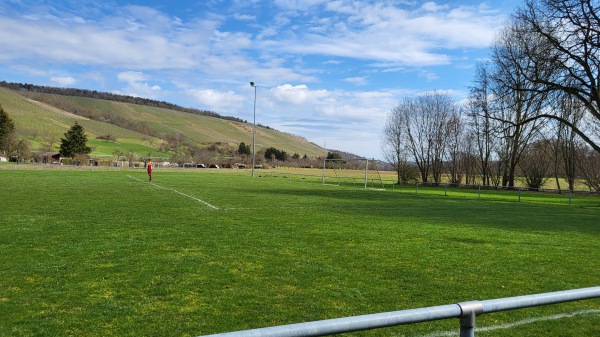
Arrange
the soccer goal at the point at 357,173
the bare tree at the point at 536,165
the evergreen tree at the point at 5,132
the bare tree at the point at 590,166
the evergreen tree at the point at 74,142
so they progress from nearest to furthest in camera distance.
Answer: the bare tree at the point at 590,166 < the soccer goal at the point at 357,173 < the bare tree at the point at 536,165 < the evergreen tree at the point at 5,132 < the evergreen tree at the point at 74,142

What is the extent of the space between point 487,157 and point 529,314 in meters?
51.8

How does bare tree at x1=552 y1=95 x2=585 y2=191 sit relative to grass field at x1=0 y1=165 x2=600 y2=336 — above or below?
above

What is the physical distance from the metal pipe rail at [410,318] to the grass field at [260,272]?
249 centimetres

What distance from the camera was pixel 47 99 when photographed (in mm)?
146250

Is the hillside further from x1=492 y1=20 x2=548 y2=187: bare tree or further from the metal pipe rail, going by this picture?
the metal pipe rail

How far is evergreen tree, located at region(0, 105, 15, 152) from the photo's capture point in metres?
80.6

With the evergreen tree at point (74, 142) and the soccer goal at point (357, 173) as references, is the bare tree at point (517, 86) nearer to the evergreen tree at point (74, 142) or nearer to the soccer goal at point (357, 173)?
the soccer goal at point (357, 173)

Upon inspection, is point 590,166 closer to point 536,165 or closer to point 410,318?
point 536,165

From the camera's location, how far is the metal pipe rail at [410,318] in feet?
6.07

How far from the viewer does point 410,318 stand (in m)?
2.09

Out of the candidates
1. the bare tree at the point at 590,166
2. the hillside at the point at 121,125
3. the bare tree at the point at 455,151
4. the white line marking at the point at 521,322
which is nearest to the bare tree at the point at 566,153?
the bare tree at the point at 590,166

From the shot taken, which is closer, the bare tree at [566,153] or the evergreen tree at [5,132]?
the bare tree at [566,153]

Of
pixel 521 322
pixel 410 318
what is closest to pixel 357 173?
pixel 521 322

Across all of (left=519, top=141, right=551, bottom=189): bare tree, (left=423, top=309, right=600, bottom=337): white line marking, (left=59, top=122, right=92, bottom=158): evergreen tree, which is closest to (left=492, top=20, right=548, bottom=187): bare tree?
(left=519, top=141, right=551, bottom=189): bare tree
